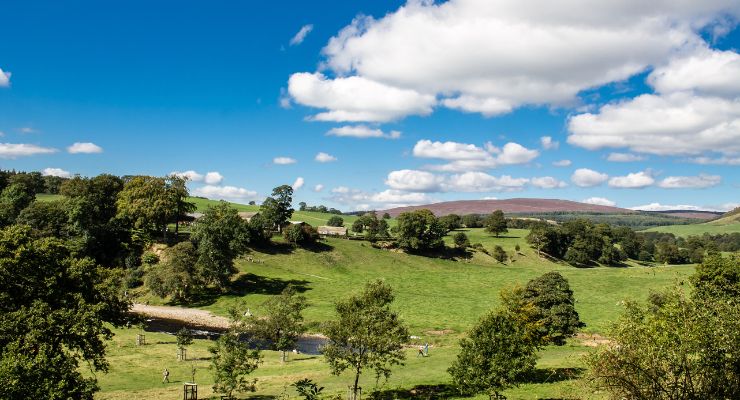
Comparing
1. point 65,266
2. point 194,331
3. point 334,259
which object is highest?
point 65,266

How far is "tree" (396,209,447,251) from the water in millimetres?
60514

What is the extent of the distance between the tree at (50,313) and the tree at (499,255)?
110 m

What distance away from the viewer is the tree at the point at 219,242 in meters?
86.4

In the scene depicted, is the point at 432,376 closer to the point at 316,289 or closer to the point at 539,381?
the point at 539,381

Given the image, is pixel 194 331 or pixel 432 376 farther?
pixel 194 331

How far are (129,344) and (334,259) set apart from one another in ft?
198

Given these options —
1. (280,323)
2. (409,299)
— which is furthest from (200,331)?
(409,299)

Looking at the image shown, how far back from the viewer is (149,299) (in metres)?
85.2

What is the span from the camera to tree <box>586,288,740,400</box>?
57.7ft

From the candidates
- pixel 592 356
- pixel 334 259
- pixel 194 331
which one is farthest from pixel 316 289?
pixel 592 356

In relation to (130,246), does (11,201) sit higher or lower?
higher

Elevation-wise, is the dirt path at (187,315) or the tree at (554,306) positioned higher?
the tree at (554,306)

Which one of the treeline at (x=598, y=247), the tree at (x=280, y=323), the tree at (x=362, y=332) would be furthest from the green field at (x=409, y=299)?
the treeline at (x=598, y=247)

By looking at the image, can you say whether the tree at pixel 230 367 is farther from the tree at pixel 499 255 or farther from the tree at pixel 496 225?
the tree at pixel 496 225
